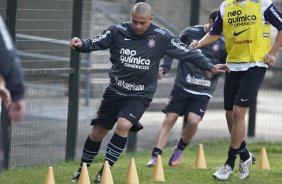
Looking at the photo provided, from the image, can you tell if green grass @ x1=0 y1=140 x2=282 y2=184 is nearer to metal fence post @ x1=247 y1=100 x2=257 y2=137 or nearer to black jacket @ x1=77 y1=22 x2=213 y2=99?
black jacket @ x1=77 y1=22 x2=213 y2=99

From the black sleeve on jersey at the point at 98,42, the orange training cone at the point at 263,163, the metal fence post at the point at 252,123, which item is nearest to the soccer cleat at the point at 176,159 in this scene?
the orange training cone at the point at 263,163

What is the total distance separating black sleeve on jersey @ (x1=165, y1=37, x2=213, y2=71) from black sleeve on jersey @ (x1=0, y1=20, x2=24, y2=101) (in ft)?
12.4

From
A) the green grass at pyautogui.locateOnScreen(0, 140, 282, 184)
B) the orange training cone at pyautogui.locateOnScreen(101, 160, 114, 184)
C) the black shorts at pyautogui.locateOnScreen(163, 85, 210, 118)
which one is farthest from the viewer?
the black shorts at pyautogui.locateOnScreen(163, 85, 210, 118)

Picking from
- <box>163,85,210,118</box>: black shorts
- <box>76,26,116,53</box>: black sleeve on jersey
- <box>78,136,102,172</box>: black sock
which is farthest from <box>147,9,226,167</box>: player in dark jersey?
<box>76,26,116,53</box>: black sleeve on jersey

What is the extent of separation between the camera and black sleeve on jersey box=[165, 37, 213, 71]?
31.2 feet

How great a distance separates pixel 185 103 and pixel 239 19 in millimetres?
2353

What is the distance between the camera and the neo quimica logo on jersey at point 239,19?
9695 mm

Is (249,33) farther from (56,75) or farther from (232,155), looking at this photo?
(56,75)

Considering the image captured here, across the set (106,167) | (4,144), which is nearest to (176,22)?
(4,144)

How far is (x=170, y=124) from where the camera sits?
11742 millimetres

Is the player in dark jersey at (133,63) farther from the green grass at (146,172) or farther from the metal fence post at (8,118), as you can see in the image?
the metal fence post at (8,118)

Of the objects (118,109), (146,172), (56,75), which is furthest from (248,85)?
(56,75)

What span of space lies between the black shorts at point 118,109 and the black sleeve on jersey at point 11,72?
3308mm

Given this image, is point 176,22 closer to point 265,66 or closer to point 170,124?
point 170,124
